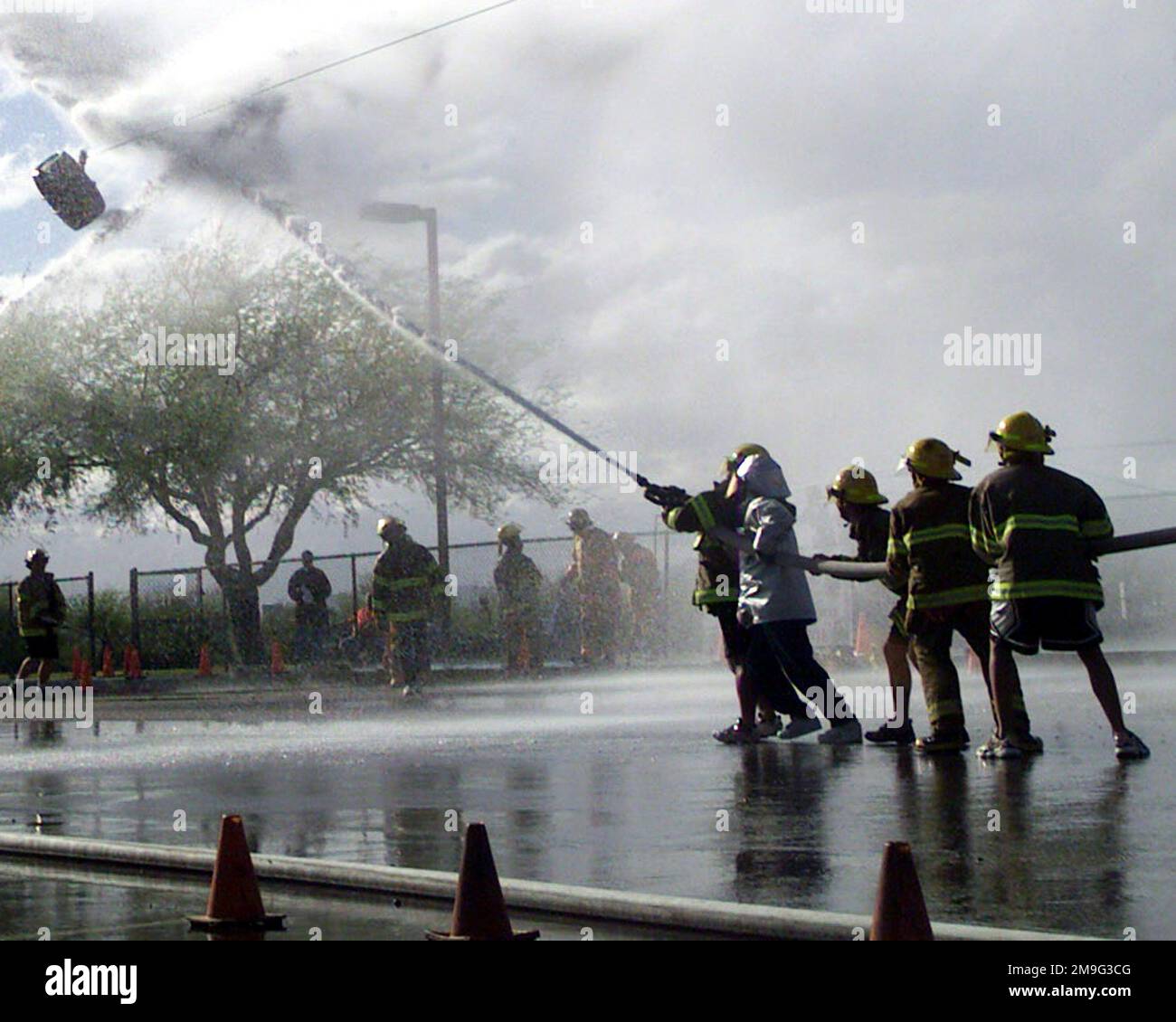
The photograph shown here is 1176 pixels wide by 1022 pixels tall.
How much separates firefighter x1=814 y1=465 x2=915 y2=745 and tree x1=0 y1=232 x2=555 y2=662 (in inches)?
802

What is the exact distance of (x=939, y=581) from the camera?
1230 centimetres

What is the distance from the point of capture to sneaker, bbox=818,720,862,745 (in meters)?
13.4

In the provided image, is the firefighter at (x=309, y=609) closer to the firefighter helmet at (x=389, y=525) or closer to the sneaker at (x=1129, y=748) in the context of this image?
the firefighter helmet at (x=389, y=525)

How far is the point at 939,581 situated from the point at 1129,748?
57.4 inches

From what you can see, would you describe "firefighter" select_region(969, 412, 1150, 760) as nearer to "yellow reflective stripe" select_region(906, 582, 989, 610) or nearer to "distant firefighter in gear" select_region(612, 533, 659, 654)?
"yellow reflective stripe" select_region(906, 582, 989, 610)

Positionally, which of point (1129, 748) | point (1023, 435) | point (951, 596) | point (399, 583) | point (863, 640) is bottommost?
point (1129, 748)

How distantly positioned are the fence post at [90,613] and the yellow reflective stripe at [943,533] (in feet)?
79.7

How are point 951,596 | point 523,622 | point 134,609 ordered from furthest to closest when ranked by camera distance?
point 134,609
point 523,622
point 951,596

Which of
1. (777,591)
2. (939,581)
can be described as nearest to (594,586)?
(777,591)

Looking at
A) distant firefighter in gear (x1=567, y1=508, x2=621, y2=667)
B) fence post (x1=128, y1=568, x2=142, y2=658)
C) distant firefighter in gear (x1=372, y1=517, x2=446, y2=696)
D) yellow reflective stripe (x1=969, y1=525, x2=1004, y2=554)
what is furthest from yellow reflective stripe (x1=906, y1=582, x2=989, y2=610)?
fence post (x1=128, y1=568, x2=142, y2=658)

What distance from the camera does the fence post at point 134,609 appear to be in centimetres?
3472

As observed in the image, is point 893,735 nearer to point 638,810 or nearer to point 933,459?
point 933,459
